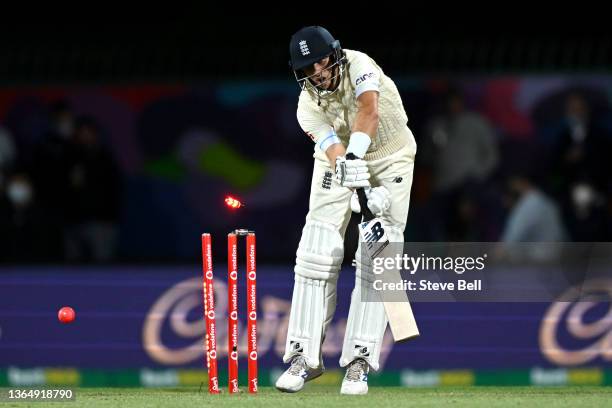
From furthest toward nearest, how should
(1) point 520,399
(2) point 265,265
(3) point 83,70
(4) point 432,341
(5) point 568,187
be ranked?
(3) point 83,70
(5) point 568,187
(2) point 265,265
(4) point 432,341
(1) point 520,399

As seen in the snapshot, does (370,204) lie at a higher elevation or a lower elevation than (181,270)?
higher

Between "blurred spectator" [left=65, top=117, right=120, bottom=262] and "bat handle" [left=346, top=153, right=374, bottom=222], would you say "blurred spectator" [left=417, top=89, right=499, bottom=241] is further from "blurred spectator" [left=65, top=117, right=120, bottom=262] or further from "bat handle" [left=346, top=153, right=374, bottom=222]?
"bat handle" [left=346, top=153, right=374, bottom=222]

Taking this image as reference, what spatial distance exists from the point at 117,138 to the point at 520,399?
7.29 metres

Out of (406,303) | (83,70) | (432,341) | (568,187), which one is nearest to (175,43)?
(83,70)

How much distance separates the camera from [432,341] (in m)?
A: 9.41

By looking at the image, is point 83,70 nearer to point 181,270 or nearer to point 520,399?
point 181,270

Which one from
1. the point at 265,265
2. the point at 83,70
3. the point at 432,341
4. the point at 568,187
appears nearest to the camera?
the point at 432,341

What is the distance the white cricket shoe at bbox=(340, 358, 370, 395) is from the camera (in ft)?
22.4

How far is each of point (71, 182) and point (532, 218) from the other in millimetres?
3834

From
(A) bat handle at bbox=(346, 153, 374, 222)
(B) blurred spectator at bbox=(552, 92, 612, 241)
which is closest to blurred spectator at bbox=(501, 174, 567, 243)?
(B) blurred spectator at bbox=(552, 92, 612, 241)

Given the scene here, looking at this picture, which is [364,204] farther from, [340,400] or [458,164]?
[458,164]

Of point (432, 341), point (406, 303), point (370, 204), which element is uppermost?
point (370, 204)

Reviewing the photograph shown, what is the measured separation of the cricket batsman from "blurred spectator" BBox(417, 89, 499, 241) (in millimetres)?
5382

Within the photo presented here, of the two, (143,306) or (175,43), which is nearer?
(143,306)
